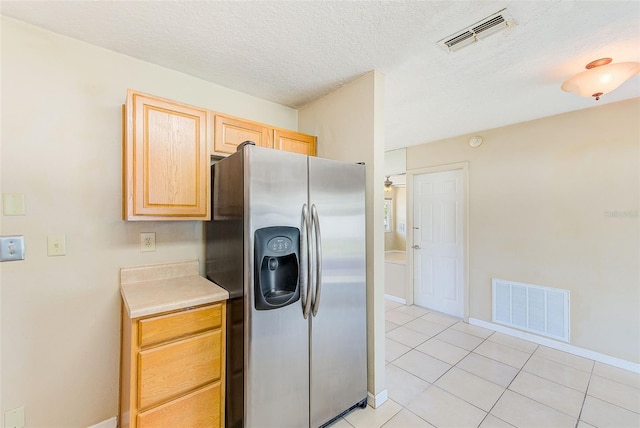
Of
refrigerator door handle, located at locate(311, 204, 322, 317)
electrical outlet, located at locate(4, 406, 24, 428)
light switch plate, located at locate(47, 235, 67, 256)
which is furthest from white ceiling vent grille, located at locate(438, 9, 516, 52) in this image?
electrical outlet, located at locate(4, 406, 24, 428)

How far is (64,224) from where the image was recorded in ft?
5.22

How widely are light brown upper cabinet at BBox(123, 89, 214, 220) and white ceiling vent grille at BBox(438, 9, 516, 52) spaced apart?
1627 millimetres

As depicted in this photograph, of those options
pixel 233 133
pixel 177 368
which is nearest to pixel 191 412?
pixel 177 368

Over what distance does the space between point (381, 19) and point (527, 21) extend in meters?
0.81

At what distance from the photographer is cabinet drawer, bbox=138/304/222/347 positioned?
1.30m

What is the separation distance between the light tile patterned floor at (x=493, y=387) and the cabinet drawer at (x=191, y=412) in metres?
0.82

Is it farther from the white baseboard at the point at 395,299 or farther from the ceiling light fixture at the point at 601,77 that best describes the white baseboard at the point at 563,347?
the ceiling light fixture at the point at 601,77

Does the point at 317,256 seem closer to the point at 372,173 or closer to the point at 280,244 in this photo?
the point at 280,244

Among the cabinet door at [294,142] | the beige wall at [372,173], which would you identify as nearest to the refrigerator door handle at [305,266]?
the beige wall at [372,173]

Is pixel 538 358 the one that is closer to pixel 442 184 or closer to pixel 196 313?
pixel 442 184

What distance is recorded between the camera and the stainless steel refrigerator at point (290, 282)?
1.45m

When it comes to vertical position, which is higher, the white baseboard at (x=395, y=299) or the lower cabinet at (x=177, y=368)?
the lower cabinet at (x=177, y=368)

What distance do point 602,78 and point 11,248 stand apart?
3724 millimetres

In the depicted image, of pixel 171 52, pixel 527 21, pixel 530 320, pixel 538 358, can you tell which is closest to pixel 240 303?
pixel 171 52
